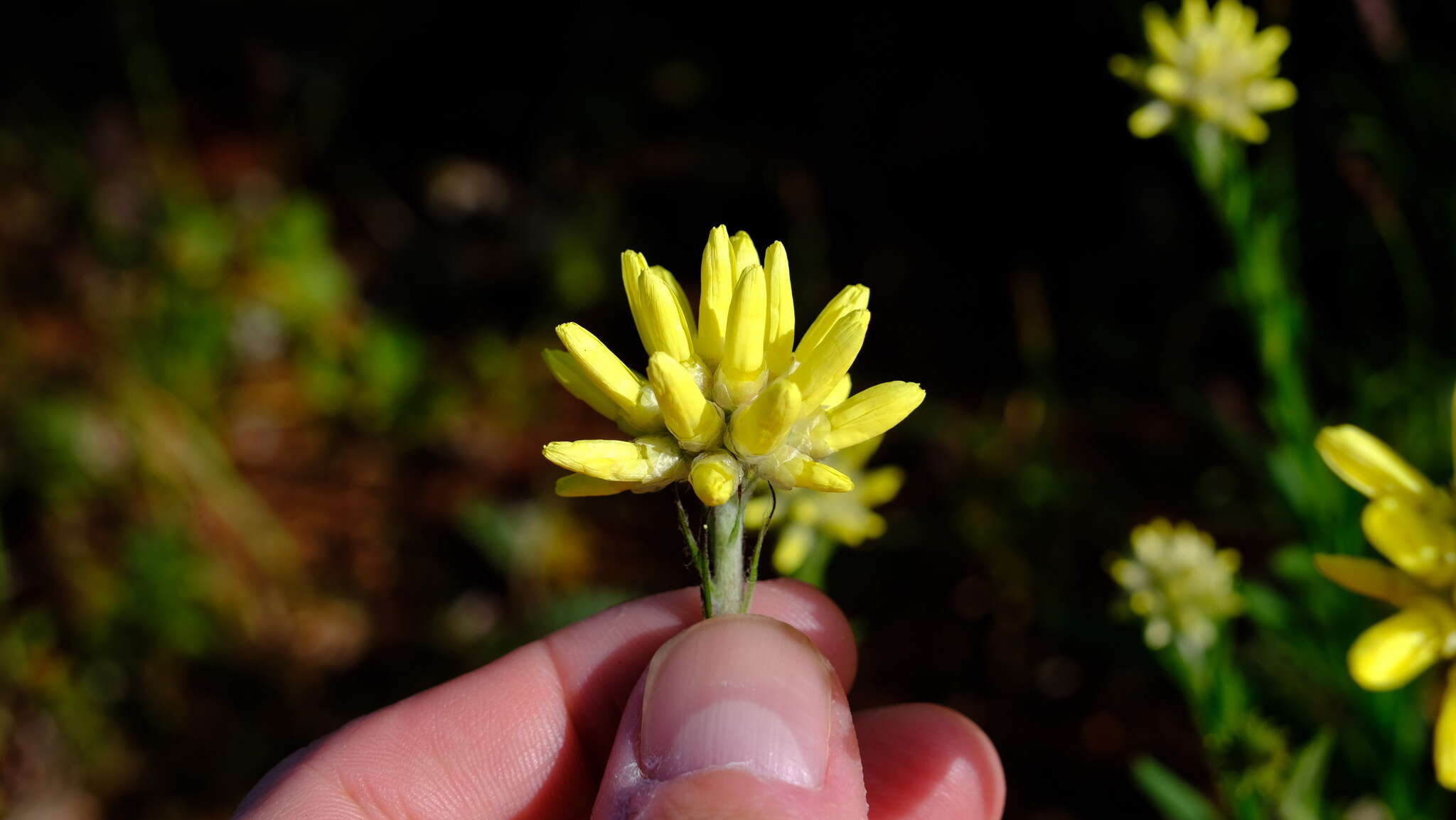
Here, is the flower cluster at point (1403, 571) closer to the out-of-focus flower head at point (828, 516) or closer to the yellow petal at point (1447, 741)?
the yellow petal at point (1447, 741)

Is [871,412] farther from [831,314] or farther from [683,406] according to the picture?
[683,406]

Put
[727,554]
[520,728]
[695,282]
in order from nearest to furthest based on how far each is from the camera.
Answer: [727,554] → [520,728] → [695,282]

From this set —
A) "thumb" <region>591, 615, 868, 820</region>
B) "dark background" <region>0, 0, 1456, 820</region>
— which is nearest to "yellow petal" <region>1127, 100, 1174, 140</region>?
"dark background" <region>0, 0, 1456, 820</region>

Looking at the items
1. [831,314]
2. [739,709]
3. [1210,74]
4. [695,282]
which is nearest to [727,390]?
[831,314]

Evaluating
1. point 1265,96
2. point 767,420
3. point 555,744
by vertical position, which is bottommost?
point 555,744

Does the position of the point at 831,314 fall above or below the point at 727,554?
above

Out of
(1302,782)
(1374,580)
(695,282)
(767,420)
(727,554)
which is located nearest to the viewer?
(767,420)

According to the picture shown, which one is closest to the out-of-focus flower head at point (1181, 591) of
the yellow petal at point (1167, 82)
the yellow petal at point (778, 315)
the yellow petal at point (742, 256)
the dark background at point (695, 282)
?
the dark background at point (695, 282)

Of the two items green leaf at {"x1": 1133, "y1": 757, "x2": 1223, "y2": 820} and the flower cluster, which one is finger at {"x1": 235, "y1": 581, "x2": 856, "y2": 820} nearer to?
green leaf at {"x1": 1133, "y1": 757, "x2": 1223, "y2": 820}
